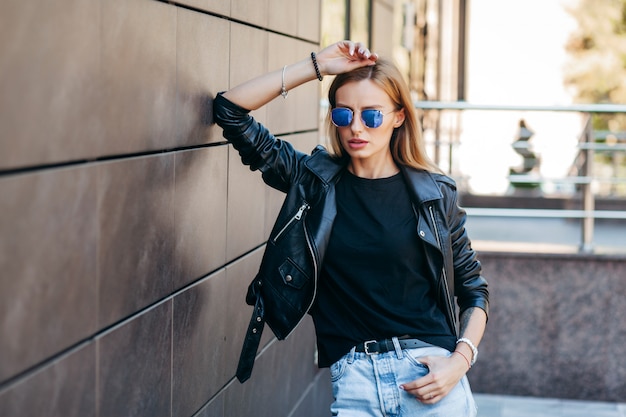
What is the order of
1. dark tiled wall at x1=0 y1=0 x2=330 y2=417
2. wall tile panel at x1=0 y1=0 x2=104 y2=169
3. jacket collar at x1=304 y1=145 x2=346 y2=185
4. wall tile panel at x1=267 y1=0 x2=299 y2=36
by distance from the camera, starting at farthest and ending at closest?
wall tile panel at x1=267 y1=0 x2=299 y2=36
jacket collar at x1=304 y1=145 x2=346 y2=185
dark tiled wall at x1=0 y1=0 x2=330 y2=417
wall tile panel at x1=0 y1=0 x2=104 y2=169

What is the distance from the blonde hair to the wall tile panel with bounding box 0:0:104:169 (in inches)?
40.6

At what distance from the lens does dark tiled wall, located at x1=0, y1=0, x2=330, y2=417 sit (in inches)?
94.3

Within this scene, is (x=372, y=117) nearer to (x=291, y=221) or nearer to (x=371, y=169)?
(x=371, y=169)

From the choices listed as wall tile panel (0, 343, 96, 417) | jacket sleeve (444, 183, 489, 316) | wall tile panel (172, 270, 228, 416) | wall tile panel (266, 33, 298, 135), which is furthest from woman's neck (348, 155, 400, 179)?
wall tile panel (266, 33, 298, 135)

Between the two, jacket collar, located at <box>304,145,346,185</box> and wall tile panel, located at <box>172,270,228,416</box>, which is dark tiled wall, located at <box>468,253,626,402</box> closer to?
wall tile panel, located at <box>172,270,228,416</box>

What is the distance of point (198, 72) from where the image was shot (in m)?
3.78

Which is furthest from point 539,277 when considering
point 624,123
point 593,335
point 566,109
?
point 624,123

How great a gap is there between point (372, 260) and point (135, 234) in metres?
0.78

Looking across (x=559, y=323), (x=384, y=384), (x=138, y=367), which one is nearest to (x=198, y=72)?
(x=138, y=367)

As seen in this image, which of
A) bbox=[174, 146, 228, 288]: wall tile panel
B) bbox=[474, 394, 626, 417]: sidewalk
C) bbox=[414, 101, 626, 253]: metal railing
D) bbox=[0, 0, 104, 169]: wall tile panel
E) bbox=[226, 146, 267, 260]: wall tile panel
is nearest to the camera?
bbox=[0, 0, 104, 169]: wall tile panel

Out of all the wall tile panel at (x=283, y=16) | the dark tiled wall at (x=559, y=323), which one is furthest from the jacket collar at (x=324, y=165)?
the dark tiled wall at (x=559, y=323)

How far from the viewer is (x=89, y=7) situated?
8.96 feet

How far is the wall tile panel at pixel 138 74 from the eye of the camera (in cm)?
292

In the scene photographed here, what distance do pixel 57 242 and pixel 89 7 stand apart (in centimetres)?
63
